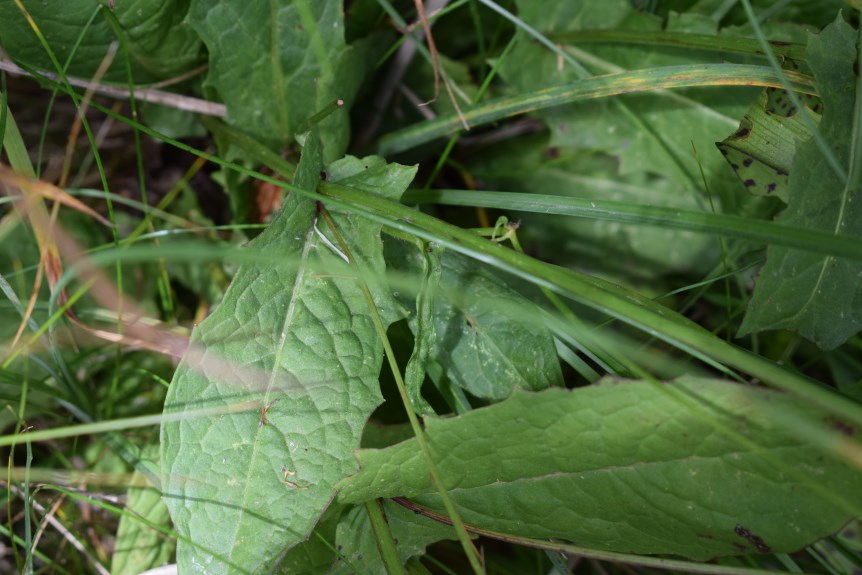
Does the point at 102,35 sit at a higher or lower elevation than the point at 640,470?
higher

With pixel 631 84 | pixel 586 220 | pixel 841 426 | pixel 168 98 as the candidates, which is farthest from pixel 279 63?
pixel 841 426

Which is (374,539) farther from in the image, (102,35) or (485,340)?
(102,35)

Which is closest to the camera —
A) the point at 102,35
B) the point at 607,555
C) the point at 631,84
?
the point at 607,555

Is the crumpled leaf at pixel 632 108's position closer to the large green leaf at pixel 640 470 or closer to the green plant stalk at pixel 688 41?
the green plant stalk at pixel 688 41

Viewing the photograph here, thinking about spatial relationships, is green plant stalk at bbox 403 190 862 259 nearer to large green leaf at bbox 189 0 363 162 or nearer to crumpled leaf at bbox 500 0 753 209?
large green leaf at bbox 189 0 363 162

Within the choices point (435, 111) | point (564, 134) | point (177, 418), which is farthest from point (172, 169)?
point (564, 134)

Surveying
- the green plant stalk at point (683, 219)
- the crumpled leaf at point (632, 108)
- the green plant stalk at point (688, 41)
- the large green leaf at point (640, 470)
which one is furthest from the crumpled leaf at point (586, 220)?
the large green leaf at point (640, 470)

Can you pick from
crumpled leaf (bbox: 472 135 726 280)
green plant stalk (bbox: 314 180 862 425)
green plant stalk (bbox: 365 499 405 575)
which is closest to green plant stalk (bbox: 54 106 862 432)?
green plant stalk (bbox: 314 180 862 425)
